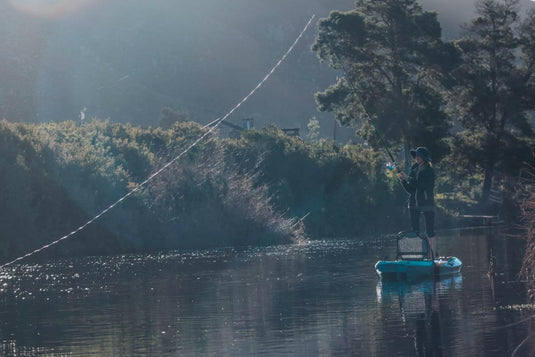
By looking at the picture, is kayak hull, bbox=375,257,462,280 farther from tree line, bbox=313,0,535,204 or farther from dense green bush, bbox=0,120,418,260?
tree line, bbox=313,0,535,204

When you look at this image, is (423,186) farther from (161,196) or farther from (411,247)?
(161,196)

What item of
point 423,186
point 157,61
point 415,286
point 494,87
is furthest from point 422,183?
point 157,61

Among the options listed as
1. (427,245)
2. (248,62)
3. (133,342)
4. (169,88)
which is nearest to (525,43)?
(427,245)

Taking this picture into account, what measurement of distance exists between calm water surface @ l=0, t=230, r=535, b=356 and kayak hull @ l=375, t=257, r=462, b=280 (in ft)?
1.27

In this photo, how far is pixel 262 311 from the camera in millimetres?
20172

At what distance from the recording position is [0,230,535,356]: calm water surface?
15.6 m

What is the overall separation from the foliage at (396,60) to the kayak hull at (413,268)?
37.5 metres

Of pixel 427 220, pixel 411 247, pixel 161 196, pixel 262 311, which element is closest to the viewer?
pixel 262 311

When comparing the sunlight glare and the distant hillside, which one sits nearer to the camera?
the distant hillside

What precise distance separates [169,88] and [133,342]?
14094cm

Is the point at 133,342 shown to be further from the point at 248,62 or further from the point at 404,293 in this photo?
the point at 248,62

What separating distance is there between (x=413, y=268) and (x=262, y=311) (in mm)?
5961

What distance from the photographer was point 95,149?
54250mm

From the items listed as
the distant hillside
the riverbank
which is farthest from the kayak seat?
the distant hillside
